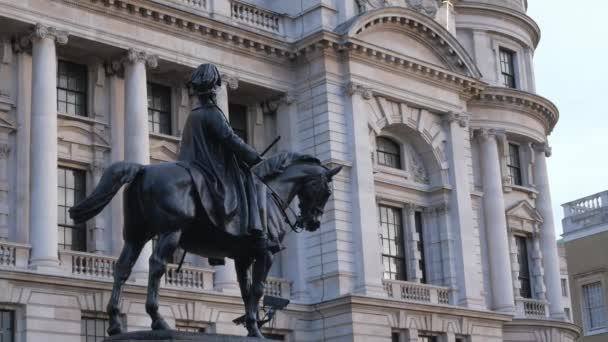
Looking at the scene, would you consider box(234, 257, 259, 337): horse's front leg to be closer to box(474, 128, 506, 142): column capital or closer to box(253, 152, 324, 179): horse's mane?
box(253, 152, 324, 179): horse's mane

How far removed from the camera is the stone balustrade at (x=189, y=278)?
102 ft

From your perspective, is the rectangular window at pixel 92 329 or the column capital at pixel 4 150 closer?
the rectangular window at pixel 92 329

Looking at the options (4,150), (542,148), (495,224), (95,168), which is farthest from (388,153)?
(4,150)

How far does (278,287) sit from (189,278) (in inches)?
134

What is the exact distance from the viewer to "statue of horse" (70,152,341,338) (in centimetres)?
1131

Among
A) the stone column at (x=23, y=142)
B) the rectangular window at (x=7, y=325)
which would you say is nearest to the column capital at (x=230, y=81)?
the stone column at (x=23, y=142)

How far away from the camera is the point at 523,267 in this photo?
143 ft

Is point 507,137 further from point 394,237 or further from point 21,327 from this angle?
point 21,327

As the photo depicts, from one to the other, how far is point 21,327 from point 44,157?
14.5 feet

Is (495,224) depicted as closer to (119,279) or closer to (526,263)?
(526,263)

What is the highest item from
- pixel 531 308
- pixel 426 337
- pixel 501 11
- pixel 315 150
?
pixel 501 11

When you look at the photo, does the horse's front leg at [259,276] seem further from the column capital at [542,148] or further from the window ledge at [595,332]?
the window ledge at [595,332]

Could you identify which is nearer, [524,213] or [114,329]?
[114,329]

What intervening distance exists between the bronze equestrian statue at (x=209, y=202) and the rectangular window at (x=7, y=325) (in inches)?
662
